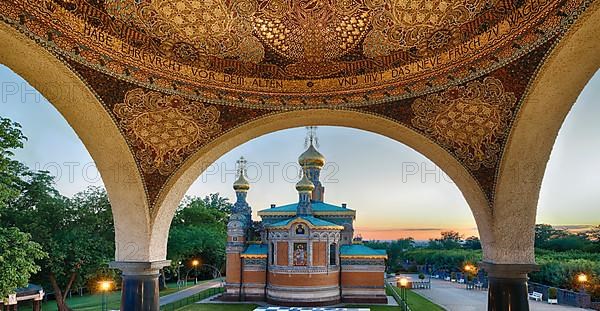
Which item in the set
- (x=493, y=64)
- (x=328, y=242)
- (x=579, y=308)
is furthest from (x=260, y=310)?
(x=493, y=64)

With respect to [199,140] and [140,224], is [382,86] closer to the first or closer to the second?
[199,140]

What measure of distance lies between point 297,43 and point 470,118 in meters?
1.90

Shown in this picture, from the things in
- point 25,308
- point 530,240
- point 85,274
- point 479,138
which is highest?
point 479,138

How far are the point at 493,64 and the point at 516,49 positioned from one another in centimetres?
29

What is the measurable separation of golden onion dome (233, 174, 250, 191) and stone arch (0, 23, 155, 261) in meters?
18.1

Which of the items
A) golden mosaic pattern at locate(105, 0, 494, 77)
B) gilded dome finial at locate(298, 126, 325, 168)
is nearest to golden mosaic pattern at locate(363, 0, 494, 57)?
golden mosaic pattern at locate(105, 0, 494, 77)

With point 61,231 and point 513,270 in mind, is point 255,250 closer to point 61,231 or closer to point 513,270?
point 61,231

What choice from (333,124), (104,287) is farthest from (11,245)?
(333,124)

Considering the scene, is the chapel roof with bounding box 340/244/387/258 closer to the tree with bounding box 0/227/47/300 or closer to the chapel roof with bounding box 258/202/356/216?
the chapel roof with bounding box 258/202/356/216

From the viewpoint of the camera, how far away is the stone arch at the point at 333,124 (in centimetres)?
484

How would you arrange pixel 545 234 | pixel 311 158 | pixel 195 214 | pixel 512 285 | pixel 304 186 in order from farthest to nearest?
pixel 545 234
pixel 195 214
pixel 311 158
pixel 304 186
pixel 512 285

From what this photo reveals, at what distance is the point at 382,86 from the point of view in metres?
4.79

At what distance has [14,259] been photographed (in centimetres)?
1003

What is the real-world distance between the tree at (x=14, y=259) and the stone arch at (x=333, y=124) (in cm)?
638
